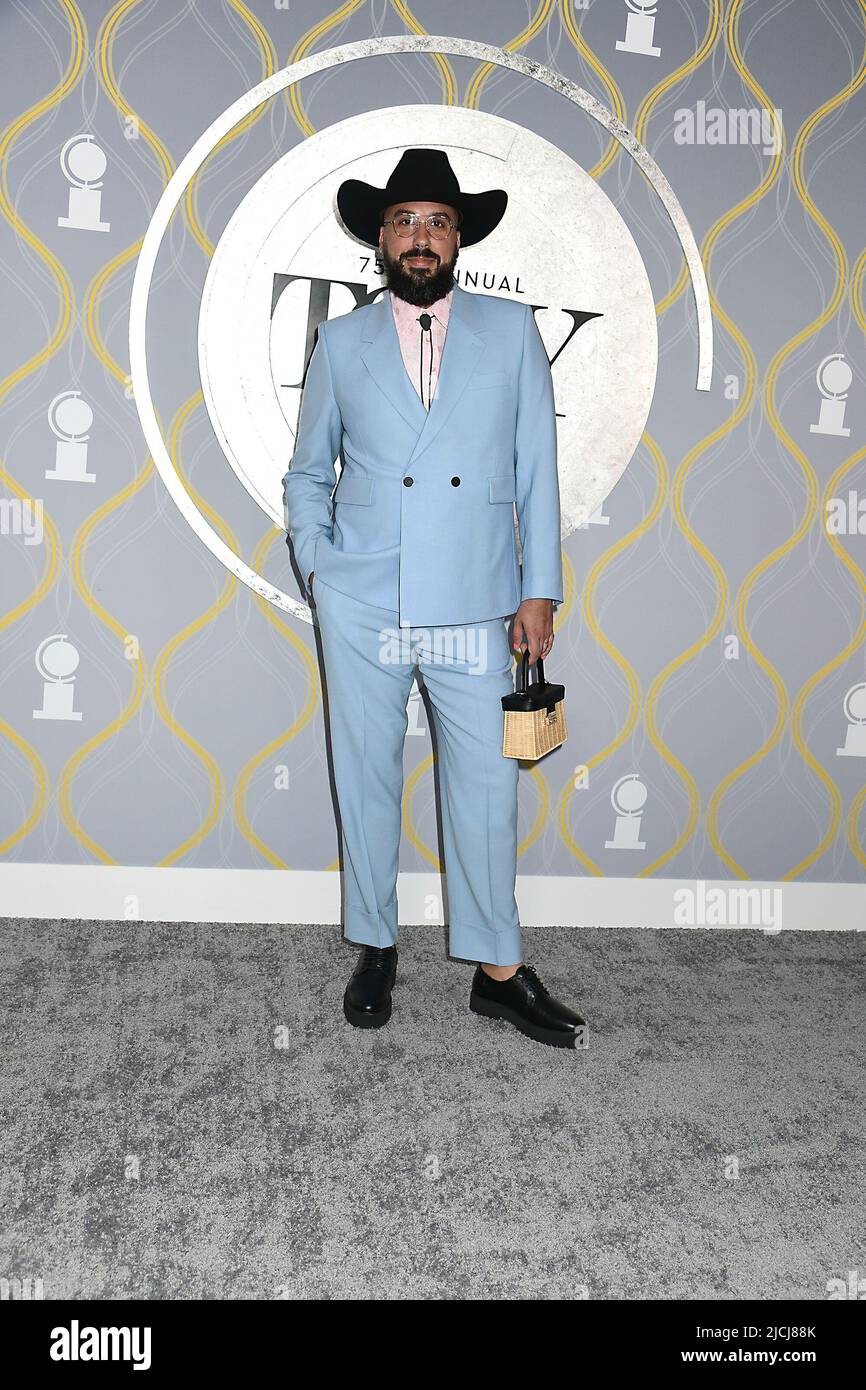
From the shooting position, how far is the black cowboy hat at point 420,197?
2.12 metres

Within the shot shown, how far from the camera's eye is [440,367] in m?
2.16


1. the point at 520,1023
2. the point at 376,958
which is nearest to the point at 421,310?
the point at 376,958

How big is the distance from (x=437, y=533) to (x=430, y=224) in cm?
63

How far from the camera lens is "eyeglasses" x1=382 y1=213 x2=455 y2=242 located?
2143 mm

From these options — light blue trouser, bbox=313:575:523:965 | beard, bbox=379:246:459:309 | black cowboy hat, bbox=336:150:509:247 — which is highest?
black cowboy hat, bbox=336:150:509:247

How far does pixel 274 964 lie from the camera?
98.0 inches

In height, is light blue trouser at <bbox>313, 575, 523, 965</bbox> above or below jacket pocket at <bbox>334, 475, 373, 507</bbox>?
below

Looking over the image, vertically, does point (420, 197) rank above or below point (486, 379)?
above

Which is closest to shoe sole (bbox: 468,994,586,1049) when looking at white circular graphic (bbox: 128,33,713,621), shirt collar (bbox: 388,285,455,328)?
white circular graphic (bbox: 128,33,713,621)

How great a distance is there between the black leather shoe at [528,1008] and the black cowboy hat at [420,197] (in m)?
1.61

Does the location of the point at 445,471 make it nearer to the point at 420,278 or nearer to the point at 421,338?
the point at 421,338

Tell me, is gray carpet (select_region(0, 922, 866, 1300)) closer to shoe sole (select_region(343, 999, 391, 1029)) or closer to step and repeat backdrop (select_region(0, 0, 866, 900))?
shoe sole (select_region(343, 999, 391, 1029))

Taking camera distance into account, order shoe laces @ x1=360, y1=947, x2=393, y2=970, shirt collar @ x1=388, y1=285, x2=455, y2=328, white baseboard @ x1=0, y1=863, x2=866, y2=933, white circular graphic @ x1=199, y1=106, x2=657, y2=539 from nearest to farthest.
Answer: shirt collar @ x1=388, y1=285, x2=455, y2=328 < shoe laces @ x1=360, y1=947, x2=393, y2=970 < white circular graphic @ x1=199, y1=106, x2=657, y2=539 < white baseboard @ x1=0, y1=863, x2=866, y2=933
